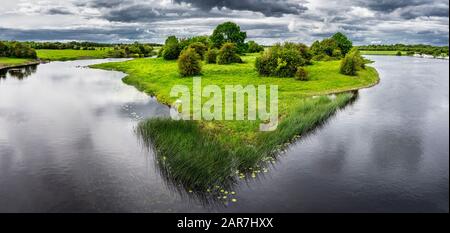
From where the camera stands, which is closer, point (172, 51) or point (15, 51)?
point (172, 51)

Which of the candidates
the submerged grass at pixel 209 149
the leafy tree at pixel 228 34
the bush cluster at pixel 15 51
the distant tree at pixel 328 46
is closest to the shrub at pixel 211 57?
the distant tree at pixel 328 46

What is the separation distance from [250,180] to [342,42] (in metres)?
120

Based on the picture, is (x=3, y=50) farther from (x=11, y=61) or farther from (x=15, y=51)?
(x=11, y=61)

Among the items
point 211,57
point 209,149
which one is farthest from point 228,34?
point 209,149

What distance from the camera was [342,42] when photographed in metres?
135

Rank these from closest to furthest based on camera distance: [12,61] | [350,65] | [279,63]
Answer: [279,63], [350,65], [12,61]

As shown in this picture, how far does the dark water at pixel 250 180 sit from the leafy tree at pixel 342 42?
88.8 meters

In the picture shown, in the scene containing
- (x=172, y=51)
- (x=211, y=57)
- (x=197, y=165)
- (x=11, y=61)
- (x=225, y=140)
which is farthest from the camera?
(x=11, y=61)

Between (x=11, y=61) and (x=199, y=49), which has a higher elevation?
(x=199, y=49)

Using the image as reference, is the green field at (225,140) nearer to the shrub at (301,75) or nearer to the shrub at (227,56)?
the shrub at (301,75)

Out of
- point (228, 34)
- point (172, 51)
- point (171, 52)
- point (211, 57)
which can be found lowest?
point (211, 57)

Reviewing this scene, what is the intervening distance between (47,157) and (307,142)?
20513mm
